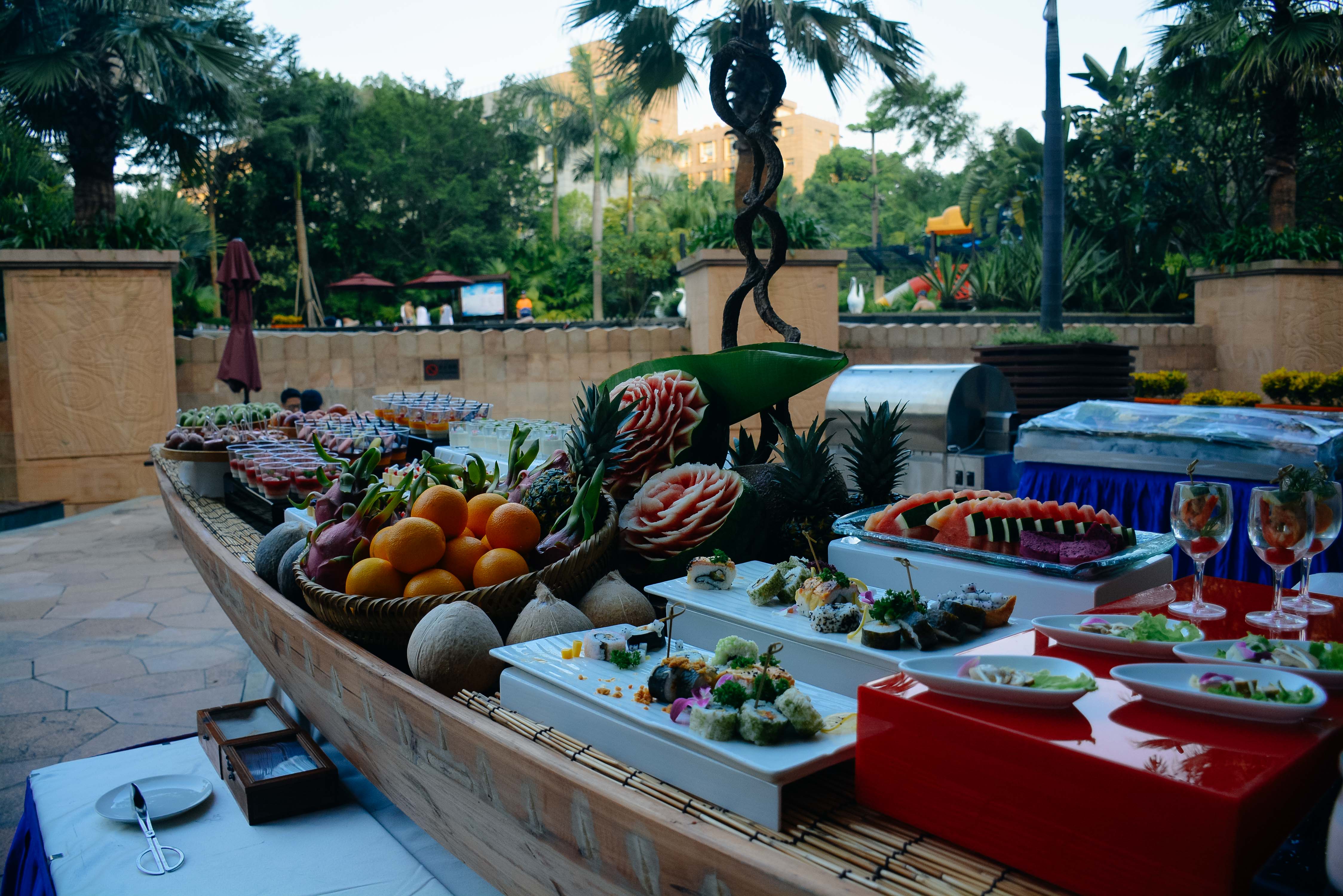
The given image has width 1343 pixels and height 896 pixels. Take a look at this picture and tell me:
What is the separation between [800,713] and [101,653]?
4921mm

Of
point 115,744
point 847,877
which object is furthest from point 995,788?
point 115,744

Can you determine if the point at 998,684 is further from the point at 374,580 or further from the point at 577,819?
the point at 374,580

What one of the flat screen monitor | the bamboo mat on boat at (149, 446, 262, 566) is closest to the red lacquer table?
the bamboo mat on boat at (149, 446, 262, 566)

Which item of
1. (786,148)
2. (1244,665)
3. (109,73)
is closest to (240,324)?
(109,73)

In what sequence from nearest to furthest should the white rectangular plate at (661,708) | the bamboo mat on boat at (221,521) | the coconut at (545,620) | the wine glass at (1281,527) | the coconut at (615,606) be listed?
1. the white rectangular plate at (661,708)
2. the wine glass at (1281,527)
3. the coconut at (545,620)
4. the coconut at (615,606)
5. the bamboo mat on boat at (221,521)

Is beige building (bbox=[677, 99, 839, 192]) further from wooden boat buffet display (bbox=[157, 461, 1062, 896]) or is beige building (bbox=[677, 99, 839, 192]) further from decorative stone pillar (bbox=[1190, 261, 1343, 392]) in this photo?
wooden boat buffet display (bbox=[157, 461, 1062, 896])

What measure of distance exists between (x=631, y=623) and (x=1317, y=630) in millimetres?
953

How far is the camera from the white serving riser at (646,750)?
0.86 m

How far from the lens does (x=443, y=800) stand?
3.82ft

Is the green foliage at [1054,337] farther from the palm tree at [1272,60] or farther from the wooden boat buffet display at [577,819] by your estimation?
the palm tree at [1272,60]

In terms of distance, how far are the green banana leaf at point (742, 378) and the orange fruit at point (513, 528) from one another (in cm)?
37

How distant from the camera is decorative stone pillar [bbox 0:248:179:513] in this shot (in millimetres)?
8797

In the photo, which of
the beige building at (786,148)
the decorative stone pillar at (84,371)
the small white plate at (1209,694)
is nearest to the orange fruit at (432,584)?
the small white plate at (1209,694)

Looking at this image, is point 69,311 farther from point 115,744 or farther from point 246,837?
point 246,837
